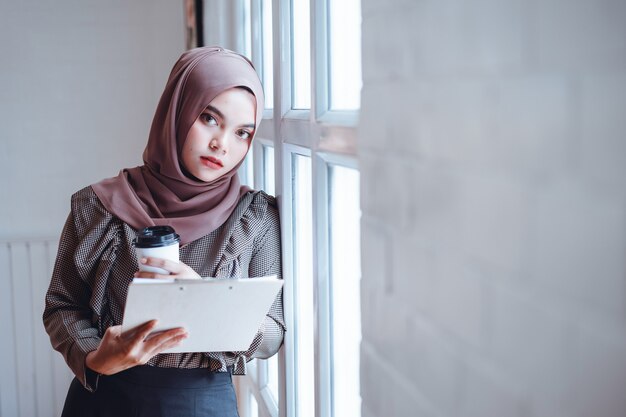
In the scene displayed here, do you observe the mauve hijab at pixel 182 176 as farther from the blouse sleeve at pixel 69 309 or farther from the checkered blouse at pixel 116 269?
the blouse sleeve at pixel 69 309

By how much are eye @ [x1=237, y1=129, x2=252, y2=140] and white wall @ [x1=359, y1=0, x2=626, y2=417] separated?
2.04 ft

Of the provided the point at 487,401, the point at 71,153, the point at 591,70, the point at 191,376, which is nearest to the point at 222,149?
the point at 191,376

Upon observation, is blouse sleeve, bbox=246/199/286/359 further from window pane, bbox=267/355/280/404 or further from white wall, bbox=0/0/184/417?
white wall, bbox=0/0/184/417

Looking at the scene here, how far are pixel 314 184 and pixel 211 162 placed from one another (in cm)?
31

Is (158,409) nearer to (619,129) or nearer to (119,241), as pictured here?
(119,241)

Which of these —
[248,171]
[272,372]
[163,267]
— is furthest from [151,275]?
[248,171]

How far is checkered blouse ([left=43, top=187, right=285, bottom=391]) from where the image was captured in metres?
1.54

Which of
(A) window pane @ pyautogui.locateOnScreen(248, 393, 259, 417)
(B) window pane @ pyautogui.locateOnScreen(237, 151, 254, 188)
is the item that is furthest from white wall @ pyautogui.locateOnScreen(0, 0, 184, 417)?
(A) window pane @ pyautogui.locateOnScreen(248, 393, 259, 417)

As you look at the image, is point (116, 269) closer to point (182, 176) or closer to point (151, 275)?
point (182, 176)

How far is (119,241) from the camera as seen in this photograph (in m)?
1.57

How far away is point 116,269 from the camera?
156 centimetres

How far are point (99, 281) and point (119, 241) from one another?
92mm

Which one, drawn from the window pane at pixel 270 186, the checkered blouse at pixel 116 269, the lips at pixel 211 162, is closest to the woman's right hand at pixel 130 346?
the checkered blouse at pixel 116 269

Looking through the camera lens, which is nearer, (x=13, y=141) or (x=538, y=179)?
(x=538, y=179)
